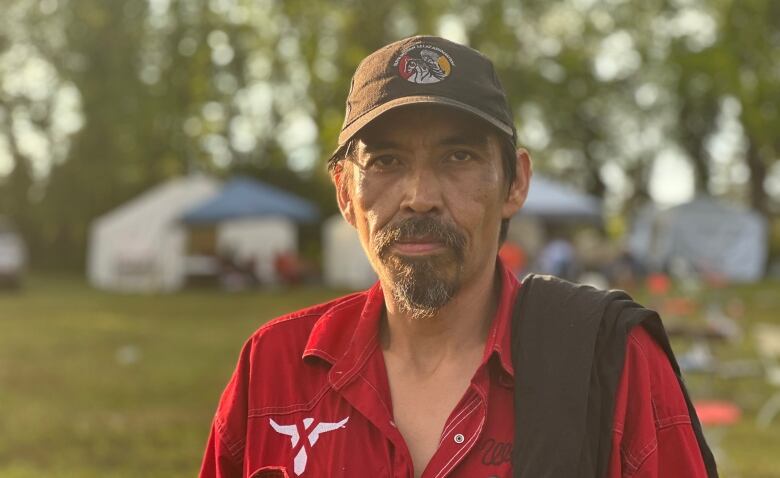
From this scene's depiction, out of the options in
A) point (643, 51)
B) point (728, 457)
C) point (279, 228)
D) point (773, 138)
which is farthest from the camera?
point (643, 51)

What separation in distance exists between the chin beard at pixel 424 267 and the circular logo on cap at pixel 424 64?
266 millimetres

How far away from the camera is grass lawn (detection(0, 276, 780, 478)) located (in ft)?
23.7

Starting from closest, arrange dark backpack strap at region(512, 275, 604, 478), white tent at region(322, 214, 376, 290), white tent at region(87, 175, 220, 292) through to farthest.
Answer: dark backpack strap at region(512, 275, 604, 478) → white tent at region(322, 214, 376, 290) → white tent at region(87, 175, 220, 292)

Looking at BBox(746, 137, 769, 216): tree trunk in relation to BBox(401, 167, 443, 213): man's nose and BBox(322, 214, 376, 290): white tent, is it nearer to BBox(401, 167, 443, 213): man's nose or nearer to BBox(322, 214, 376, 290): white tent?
BBox(322, 214, 376, 290): white tent

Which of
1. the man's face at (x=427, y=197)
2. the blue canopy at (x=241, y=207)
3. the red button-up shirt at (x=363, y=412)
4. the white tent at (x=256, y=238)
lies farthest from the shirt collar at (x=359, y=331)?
the white tent at (x=256, y=238)

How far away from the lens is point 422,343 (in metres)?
2.15

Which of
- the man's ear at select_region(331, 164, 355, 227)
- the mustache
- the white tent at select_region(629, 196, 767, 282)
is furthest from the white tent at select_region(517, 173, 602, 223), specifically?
the mustache

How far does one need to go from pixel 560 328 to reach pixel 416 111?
0.49 m

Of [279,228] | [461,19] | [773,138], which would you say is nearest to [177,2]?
[461,19]

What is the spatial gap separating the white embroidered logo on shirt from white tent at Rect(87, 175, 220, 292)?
86.4 feet

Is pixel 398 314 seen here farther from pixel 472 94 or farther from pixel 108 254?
pixel 108 254

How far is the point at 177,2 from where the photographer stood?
19.1m

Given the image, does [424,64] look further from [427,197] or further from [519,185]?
[519,185]

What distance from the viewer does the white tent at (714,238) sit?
1254 inches
